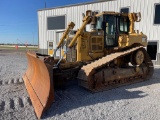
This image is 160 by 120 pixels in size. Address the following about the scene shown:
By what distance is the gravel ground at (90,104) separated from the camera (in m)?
4.07

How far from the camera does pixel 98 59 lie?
6910mm

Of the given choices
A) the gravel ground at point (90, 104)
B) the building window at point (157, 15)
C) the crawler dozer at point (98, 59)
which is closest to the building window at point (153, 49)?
the building window at point (157, 15)

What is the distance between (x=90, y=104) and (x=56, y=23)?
13.6 meters

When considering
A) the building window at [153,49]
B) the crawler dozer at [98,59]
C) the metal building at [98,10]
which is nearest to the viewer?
the crawler dozer at [98,59]

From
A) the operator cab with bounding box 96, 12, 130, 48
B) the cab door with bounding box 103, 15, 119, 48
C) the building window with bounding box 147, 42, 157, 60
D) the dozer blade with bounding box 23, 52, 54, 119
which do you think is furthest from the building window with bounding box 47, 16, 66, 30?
the dozer blade with bounding box 23, 52, 54, 119

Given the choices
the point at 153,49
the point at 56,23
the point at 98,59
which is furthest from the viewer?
the point at 56,23

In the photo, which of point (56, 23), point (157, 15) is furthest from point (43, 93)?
point (56, 23)

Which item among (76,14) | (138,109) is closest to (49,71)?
(138,109)

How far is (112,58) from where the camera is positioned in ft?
20.2

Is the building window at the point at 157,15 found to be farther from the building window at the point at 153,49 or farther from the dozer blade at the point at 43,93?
the dozer blade at the point at 43,93

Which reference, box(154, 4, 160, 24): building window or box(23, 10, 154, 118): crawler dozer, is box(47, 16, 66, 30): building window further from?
box(23, 10, 154, 118): crawler dozer

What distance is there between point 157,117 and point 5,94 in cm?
454

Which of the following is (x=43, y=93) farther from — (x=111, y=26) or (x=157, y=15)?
(x=157, y=15)

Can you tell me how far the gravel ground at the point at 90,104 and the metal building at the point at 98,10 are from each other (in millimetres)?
7159
